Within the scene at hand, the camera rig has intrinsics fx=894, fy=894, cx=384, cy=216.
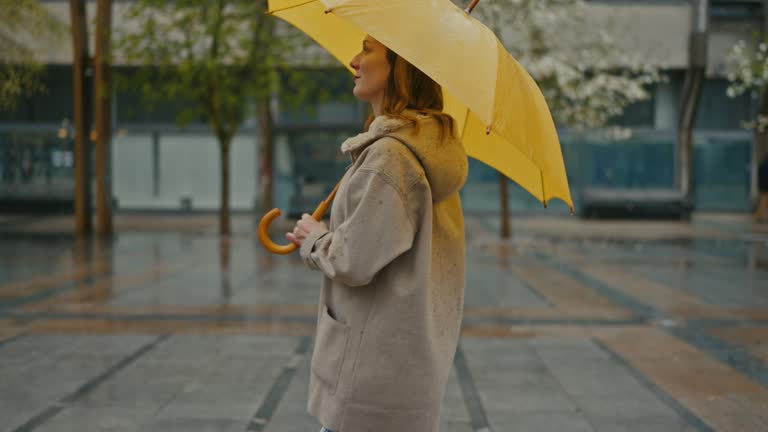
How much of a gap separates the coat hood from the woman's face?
0.40 feet

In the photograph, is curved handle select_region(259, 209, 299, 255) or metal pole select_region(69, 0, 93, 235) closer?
curved handle select_region(259, 209, 299, 255)

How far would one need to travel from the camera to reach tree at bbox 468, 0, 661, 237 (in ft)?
54.5

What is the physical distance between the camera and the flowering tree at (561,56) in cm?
1662

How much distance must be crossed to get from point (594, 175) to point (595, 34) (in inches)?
360

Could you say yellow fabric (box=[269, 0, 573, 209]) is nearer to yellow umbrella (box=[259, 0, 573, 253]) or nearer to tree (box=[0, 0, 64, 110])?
yellow umbrella (box=[259, 0, 573, 253])

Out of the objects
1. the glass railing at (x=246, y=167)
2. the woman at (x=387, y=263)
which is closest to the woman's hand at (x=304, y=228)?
the woman at (x=387, y=263)

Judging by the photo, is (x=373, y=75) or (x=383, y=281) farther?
(x=373, y=75)

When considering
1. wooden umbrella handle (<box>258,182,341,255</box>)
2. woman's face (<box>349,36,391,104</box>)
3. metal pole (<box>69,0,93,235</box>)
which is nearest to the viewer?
woman's face (<box>349,36,391,104</box>)

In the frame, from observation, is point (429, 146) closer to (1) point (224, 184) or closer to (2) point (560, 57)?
(2) point (560, 57)

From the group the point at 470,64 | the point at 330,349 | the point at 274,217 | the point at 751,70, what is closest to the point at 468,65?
the point at 470,64

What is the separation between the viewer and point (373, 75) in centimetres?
277

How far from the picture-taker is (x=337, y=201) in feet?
8.77

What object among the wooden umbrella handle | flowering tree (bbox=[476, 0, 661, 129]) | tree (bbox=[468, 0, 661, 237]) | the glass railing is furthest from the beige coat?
the glass railing

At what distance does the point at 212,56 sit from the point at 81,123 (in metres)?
3.90
